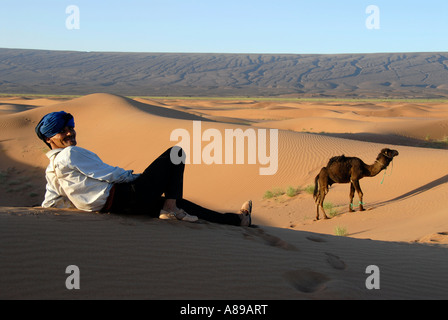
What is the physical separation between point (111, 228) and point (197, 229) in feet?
3.13

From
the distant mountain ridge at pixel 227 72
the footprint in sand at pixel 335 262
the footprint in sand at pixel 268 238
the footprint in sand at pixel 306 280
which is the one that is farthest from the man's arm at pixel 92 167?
the distant mountain ridge at pixel 227 72

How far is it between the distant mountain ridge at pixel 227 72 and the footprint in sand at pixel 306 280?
11105 cm

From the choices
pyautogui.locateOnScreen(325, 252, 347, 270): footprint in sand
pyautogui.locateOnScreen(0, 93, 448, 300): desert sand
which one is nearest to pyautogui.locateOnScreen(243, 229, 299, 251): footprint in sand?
pyautogui.locateOnScreen(0, 93, 448, 300): desert sand

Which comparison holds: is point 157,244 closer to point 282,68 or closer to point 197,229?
point 197,229

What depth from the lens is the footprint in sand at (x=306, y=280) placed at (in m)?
4.04

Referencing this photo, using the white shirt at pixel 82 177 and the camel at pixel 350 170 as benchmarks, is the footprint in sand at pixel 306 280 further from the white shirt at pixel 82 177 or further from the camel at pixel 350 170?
the camel at pixel 350 170

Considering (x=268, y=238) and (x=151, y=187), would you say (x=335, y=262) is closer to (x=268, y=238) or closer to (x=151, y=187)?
(x=268, y=238)

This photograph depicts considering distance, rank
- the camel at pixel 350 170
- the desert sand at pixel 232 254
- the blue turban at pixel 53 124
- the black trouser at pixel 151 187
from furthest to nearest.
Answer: the camel at pixel 350 170
the black trouser at pixel 151 187
the blue turban at pixel 53 124
the desert sand at pixel 232 254

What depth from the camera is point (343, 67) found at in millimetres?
164000

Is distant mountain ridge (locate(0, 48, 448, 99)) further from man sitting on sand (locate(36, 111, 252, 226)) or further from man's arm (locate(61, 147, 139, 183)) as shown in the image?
man's arm (locate(61, 147, 139, 183))

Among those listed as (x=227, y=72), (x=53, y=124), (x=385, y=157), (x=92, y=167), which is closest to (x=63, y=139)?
(x=53, y=124)

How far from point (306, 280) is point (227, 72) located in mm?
162504

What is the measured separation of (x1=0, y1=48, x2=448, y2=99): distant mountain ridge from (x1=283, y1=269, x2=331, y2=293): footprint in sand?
111049 mm

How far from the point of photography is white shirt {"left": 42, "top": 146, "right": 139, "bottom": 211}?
459 cm
